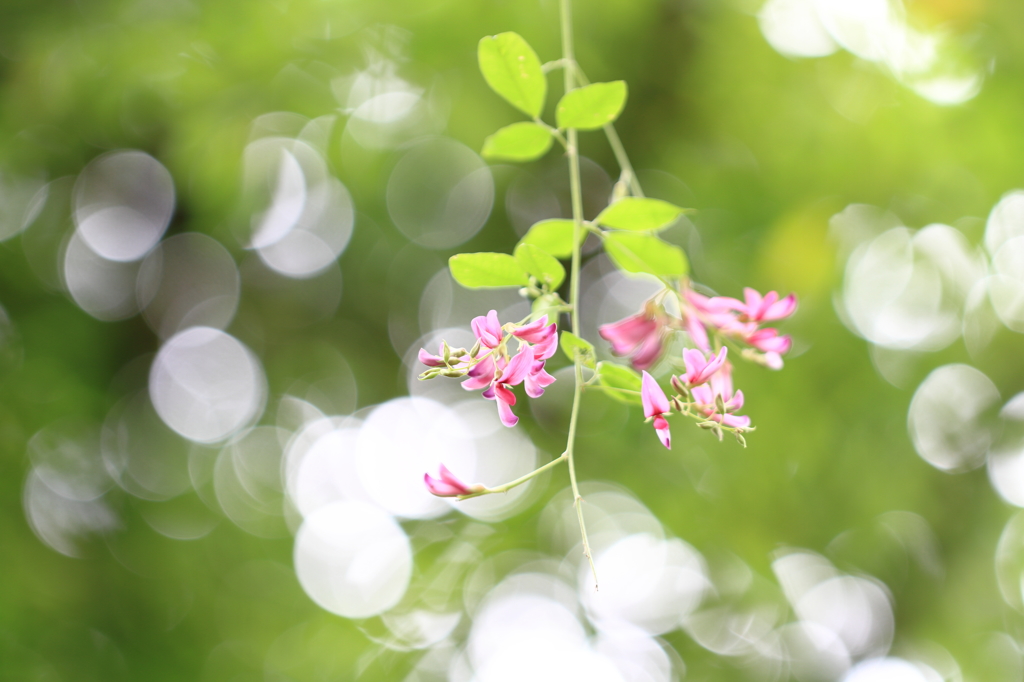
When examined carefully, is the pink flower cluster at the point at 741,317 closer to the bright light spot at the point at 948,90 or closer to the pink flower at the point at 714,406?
the pink flower at the point at 714,406

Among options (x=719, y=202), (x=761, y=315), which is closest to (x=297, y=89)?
(x=719, y=202)

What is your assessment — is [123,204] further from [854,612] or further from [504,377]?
[854,612]

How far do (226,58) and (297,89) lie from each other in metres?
0.17

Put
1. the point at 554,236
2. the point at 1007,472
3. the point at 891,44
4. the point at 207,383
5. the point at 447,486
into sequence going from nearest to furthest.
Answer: the point at 447,486, the point at 554,236, the point at 891,44, the point at 1007,472, the point at 207,383

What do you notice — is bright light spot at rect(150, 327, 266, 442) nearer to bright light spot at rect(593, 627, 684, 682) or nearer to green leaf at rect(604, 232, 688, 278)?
bright light spot at rect(593, 627, 684, 682)

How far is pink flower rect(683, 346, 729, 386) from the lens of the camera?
0.50m

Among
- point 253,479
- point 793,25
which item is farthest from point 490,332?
point 253,479

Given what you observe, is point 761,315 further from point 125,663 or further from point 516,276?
point 125,663

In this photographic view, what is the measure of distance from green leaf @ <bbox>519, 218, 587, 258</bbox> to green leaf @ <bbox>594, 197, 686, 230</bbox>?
0.12 ft

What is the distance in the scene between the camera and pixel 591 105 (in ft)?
1.89

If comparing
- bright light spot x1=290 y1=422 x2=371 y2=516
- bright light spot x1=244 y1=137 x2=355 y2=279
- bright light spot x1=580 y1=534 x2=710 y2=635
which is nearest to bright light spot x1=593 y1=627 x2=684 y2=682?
bright light spot x1=580 y1=534 x2=710 y2=635

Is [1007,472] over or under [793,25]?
under

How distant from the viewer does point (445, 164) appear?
6.50 ft

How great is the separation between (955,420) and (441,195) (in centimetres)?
177
